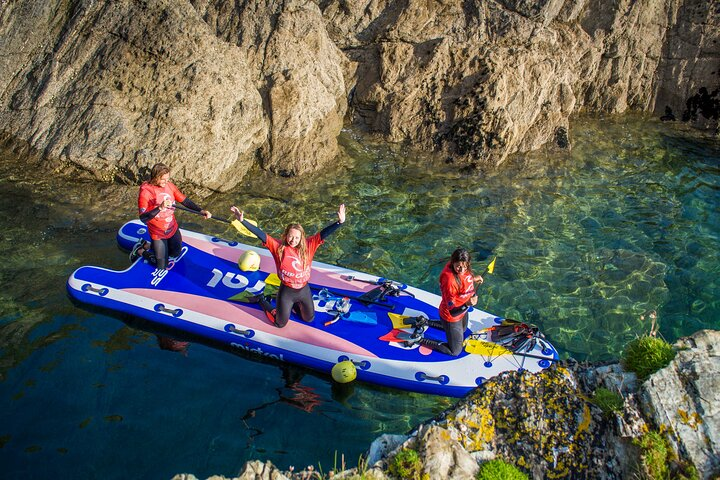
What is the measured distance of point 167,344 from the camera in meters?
8.35

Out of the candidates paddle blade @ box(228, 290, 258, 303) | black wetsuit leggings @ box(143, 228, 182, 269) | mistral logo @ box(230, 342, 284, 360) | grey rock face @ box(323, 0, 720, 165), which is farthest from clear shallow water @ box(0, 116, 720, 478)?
black wetsuit leggings @ box(143, 228, 182, 269)

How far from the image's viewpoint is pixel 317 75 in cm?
1336

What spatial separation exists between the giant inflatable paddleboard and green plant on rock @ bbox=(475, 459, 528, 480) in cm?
276

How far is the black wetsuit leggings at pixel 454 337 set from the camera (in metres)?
7.62

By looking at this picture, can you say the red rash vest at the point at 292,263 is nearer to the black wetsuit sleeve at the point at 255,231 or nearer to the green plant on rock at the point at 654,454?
the black wetsuit sleeve at the point at 255,231

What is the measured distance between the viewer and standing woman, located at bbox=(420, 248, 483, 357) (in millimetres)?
7105

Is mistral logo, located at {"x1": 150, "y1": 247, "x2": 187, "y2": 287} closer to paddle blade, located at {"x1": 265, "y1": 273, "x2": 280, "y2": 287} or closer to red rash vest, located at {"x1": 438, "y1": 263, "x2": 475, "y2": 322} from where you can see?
paddle blade, located at {"x1": 265, "y1": 273, "x2": 280, "y2": 287}

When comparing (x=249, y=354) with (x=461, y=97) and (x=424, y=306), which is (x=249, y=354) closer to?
(x=424, y=306)

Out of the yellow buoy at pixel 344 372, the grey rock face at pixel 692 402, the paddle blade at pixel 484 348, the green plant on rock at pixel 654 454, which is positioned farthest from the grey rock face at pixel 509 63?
the green plant on rock at pixel 654 454

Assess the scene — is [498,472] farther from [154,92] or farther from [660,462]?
[154,92]

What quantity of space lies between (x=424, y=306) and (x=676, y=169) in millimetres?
8030

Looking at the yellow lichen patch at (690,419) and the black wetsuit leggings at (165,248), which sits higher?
the yellow lichen patch at (690,419)

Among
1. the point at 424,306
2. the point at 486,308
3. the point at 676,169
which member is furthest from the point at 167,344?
the point at 676,169

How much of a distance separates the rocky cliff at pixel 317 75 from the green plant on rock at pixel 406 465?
327 inches
